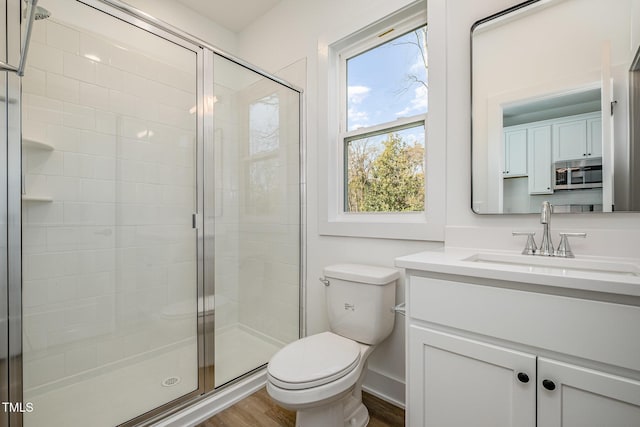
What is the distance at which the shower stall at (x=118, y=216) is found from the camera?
1.26 meters

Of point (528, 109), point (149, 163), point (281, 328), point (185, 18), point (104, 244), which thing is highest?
point (185, 18)

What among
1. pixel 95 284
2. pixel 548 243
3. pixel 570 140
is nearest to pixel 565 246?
pixel 548 243

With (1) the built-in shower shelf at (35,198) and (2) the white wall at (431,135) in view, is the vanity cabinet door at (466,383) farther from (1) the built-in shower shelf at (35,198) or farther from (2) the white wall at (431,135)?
(1) the built-in shower shelf at (35,198)

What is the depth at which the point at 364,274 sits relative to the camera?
4.90 ft

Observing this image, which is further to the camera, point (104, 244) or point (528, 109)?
point (104, 244)

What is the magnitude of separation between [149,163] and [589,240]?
204 cm

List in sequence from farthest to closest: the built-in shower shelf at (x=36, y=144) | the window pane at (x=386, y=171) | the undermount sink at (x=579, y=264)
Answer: the window pane at (x=386, y=171), the built-in shower shelf at (x=36, y=144), the undermount sink at (x=579, y=264)

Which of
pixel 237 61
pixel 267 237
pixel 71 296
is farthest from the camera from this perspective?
pixel 267 237

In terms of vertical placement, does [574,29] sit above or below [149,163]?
above

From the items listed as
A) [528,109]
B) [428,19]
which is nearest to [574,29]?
[528,109]

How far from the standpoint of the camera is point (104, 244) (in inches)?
60.1

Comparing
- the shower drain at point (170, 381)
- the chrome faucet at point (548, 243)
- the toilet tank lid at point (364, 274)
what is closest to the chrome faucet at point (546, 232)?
the chrome faucet at point (548, 243)

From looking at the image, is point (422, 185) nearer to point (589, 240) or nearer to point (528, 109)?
point (528, 109)

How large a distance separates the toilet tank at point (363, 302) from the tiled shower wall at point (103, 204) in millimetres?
790
